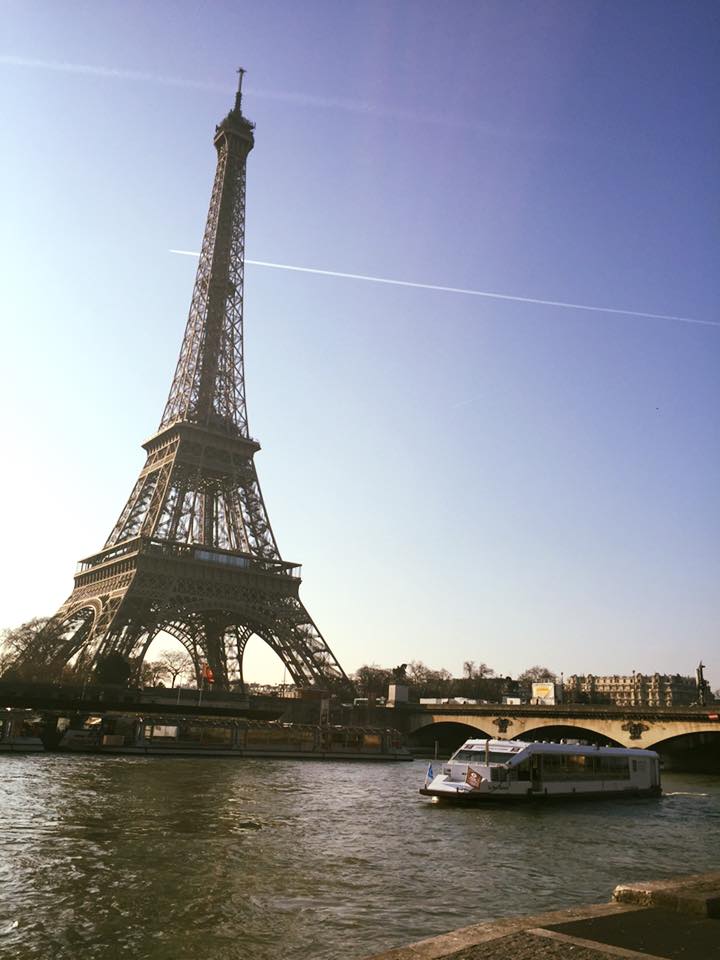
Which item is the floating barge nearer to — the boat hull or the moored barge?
the moored barge

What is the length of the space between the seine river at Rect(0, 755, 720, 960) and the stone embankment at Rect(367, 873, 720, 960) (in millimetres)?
→ 5459

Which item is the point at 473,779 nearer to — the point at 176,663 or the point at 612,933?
the point at 612,933

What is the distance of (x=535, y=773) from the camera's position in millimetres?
43531

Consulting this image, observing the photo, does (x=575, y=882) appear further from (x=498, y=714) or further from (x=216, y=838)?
(x=498, y=714)

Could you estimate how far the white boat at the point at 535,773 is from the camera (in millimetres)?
41188

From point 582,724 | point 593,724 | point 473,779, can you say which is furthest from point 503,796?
point 582,724

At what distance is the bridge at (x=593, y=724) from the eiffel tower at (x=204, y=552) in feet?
50.2

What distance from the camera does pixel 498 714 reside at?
92188mm

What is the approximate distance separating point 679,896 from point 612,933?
165cm

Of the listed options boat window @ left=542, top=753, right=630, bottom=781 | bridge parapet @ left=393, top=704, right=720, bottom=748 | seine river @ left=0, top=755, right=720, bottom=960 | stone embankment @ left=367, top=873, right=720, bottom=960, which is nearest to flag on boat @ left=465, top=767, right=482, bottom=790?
seine river @ left=0, top=755, right=720, bottom=960

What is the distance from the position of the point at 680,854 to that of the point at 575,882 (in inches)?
342

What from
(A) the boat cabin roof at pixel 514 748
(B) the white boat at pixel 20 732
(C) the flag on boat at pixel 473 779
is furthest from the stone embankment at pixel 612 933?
(B) the white boat at pixel 20 732

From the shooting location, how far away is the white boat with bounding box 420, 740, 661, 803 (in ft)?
135

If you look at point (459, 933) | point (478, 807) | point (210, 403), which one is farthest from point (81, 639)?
point (459, 933)
